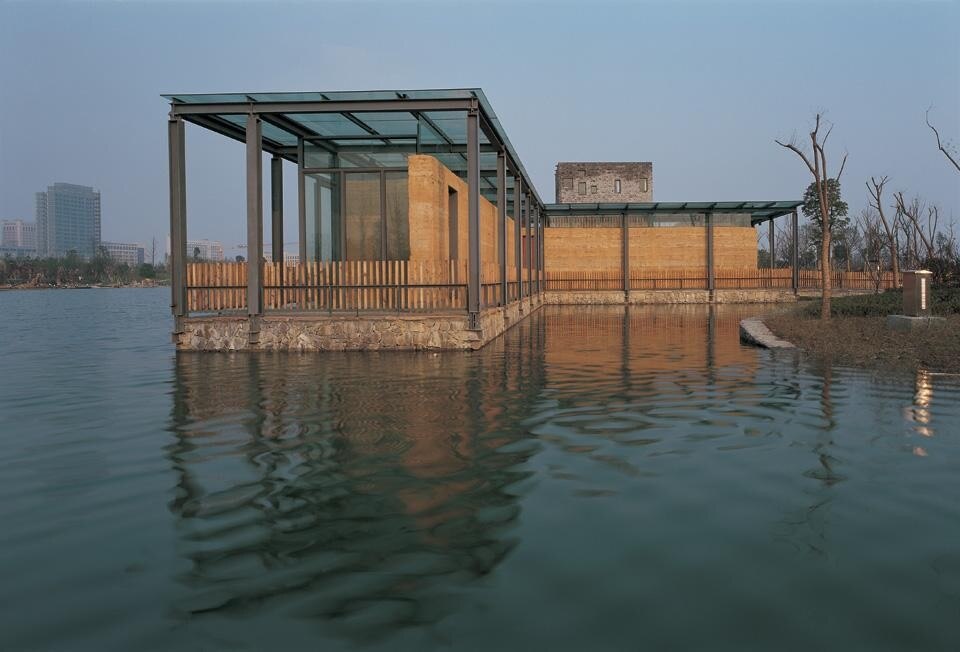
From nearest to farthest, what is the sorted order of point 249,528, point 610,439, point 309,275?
point 249,528 → point 610,439 → point 309,275

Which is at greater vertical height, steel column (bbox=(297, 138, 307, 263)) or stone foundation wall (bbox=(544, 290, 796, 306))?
steel column (bbox=(297, 138, 307, 263))

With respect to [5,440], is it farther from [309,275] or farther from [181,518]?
[309,275]

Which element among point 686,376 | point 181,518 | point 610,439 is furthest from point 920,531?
point 686,376

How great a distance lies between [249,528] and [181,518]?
0.51 metres

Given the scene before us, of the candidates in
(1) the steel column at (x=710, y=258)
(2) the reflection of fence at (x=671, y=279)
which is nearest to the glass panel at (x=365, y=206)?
(2) the reflection of fence at (x=671, y=279)

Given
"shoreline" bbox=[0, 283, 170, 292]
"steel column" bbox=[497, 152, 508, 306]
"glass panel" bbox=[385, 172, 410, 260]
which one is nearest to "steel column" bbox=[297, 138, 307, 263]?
"glass panel" bbox=[385, 172, 410, 260]

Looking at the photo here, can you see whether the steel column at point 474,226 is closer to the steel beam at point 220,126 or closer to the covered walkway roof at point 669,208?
the steel beam at point 220,126

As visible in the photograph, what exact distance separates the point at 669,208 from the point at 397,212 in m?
23.8

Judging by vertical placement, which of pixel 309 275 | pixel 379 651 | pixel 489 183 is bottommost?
pixel 379 651

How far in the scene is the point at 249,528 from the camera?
15.1ft

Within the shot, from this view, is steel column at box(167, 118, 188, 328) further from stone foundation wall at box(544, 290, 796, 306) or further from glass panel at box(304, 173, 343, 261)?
stone foundation wall at box(544, 290, 796, 306)

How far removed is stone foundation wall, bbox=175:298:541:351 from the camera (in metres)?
15.8

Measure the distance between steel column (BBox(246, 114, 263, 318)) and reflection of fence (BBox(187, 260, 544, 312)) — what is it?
370 millimetres

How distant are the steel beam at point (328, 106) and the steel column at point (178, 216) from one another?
49 cm
